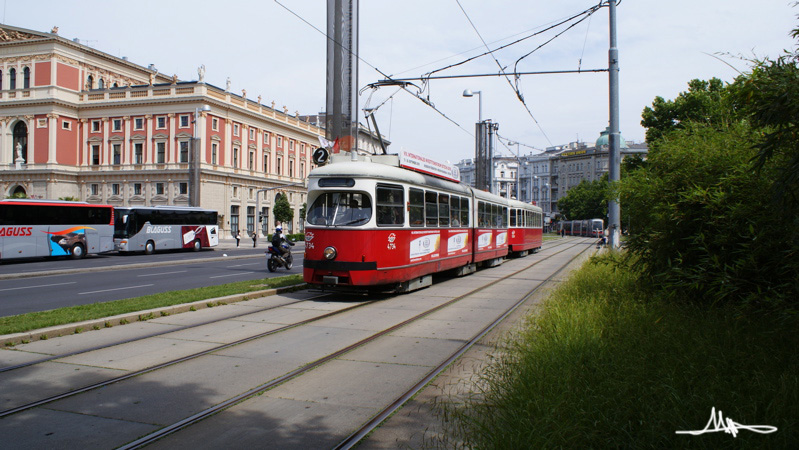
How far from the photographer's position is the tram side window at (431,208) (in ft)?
48.0

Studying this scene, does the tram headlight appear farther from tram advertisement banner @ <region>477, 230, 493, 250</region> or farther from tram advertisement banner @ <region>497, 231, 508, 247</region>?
tram advertisement banner @ <region>497, 231, 508, 247</region>

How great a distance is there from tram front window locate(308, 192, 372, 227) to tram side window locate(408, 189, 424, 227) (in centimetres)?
161

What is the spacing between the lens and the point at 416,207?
13984mm

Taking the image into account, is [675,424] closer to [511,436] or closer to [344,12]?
[511,436]

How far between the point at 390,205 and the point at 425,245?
6.79ft

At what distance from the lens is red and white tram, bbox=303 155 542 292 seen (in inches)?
476

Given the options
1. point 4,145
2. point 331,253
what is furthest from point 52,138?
point 331,253

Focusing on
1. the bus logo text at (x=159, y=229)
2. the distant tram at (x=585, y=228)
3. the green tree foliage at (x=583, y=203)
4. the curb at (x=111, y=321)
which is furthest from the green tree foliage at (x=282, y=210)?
the green tree foliage at (x=583, y=203)

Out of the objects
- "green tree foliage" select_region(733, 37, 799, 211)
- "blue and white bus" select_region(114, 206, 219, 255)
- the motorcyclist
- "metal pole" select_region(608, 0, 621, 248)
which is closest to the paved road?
the motorcyclist

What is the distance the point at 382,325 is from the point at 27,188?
67960 millimetres

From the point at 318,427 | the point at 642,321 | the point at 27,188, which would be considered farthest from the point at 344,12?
the point at 27,188

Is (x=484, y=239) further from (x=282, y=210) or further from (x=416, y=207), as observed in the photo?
(x=282, y=210)

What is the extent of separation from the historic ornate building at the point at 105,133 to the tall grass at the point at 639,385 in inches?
2311

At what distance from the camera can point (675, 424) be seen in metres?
3.74
